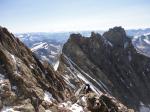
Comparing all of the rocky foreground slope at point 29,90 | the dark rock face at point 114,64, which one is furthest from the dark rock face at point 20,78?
the dark rock face at point 114,64

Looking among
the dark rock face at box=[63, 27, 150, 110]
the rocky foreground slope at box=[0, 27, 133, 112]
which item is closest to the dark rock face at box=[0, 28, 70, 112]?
the rocky foreground slope at box=[0, 27, 133, 112]

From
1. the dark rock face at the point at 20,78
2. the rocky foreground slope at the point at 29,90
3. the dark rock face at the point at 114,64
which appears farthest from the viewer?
the dark rock face at the point at 114,64

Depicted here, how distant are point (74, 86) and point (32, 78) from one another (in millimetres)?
37615

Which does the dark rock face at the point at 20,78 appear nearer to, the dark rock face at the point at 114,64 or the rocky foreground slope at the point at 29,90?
the rocky foreground slope at the point at 29,90

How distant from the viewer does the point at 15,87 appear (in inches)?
1900

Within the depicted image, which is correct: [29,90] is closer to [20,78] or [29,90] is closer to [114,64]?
[20,78]

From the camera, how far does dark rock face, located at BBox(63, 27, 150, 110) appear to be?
Result: 13412 cm

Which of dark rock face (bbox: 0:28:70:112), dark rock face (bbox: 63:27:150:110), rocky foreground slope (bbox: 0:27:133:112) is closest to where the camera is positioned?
rocky foreground slope (bbox: 0:27:133:112)

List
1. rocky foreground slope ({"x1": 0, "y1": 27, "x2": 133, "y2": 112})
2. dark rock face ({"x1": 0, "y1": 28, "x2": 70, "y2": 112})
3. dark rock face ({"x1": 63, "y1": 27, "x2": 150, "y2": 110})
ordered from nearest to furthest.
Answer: rocky foreground slope ({"x1": 0, "y1": 27, "x2": 133, "y2": 112}) → dark rock face ({"x1": 0, "y1": 28, "x2": 70, "y2": 112}) → dark rock face ({"x1": 63, "y1": 27, "x2": 150, "y2": 110})

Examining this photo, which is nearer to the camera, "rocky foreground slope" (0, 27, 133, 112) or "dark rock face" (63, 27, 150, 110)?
"rocky foreground slope" (0, 27, 133, 112)

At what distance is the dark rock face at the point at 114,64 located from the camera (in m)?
134

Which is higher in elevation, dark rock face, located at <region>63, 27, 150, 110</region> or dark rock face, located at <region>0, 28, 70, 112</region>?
dark rock face, located at <region>0, 28, 70, 112</region>

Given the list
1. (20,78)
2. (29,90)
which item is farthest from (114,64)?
(29,90)

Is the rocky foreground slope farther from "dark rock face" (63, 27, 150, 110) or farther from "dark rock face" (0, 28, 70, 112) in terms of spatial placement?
"dark rock face" (63, 27, 150, 110)
